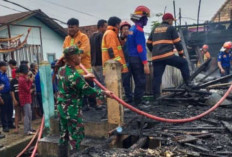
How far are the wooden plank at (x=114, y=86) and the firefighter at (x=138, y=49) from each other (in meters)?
1.21

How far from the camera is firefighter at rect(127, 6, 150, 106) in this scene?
565 centimetres

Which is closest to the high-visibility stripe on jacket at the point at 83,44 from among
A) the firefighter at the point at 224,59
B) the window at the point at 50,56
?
the firefighter at the point at 224,59

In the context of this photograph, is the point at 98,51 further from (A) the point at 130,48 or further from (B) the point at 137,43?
(B) the point at 137,43

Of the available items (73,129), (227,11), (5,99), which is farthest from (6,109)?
(227,11)

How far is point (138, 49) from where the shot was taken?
5.66 metres

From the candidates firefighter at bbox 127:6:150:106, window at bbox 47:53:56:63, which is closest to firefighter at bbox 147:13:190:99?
firefighter at bbox 127:6:150:106

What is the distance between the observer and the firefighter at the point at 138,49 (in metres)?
5.65

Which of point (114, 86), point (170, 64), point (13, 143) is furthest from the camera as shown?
point (170, 64)

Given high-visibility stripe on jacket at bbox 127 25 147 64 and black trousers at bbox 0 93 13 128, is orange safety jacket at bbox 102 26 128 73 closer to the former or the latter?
high-visibility stripe on jacket at bbox 127 25 147 64

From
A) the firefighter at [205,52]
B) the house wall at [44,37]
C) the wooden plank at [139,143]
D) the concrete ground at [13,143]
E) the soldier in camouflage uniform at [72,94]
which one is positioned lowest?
the concrete ground at [13,143]

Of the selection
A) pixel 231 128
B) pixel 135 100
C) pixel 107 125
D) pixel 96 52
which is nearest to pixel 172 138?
pixel 231 128

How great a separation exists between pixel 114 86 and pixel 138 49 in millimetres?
1415

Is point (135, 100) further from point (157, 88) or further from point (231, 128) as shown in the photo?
point (231, 128)

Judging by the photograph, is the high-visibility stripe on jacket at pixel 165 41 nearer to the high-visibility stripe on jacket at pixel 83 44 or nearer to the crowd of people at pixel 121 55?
the crowd of people at pixel 121 55
